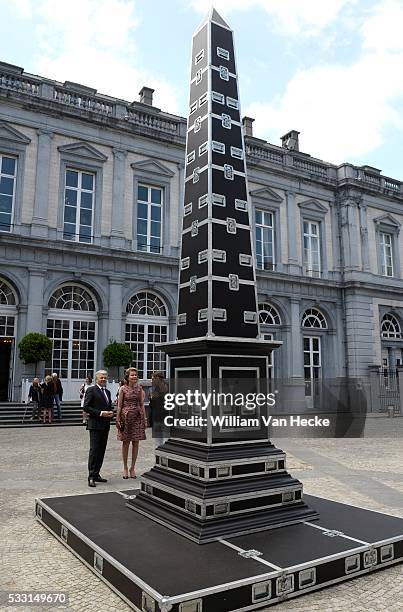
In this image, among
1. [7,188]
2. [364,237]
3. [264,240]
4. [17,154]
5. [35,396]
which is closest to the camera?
[35,396]

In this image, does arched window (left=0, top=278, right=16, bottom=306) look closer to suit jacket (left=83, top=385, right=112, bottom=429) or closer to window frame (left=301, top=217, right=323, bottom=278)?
suit jacket (left=83, top=385, right=112, bottom=429)

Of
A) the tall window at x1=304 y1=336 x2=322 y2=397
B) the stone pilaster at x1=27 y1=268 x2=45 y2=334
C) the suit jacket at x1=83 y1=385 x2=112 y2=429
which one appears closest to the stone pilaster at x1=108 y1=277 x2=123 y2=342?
the stone pilaster at x1=27 y1=268 x2=45 y2=334

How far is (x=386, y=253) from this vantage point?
27828mm

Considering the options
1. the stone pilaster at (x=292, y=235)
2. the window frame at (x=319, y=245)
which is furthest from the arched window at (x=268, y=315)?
the window frame at (x=319, y=245)

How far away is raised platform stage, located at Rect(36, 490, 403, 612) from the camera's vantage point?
321 centimetres

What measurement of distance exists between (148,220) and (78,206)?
3.07 metres

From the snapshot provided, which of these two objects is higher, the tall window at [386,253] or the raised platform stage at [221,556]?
the tall window at [386,253]

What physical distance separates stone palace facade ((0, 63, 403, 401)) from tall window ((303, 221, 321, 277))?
2.7 inches

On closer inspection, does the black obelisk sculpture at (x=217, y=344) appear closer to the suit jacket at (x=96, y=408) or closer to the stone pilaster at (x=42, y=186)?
the suit jacket at (x=96, y=408)

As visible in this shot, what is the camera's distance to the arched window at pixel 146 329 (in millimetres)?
20016

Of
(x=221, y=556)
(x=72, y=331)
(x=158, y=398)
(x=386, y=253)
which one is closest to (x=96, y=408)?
(x=158, y=398)

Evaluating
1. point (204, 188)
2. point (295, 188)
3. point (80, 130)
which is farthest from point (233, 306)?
point (295, 188)

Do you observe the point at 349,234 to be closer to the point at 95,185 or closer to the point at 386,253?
the point at 386,253

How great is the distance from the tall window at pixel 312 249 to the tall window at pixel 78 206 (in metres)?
11.6
